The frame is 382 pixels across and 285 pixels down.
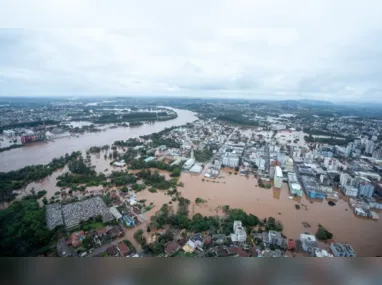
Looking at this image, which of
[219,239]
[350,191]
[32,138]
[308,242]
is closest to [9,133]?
[32,138]

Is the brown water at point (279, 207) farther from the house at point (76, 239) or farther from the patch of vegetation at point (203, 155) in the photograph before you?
the patch of vegetation at point (203, 155)

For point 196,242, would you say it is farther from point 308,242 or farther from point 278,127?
point 278,127

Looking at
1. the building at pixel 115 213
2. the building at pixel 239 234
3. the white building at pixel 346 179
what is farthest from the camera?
the white building at pixel 346 179

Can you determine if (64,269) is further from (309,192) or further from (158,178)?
(309,192)

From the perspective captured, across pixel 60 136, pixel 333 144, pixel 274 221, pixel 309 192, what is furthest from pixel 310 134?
pixel 60 136

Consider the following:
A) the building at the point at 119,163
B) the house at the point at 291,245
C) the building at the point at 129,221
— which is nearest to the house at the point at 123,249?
the building at the point at 129,221

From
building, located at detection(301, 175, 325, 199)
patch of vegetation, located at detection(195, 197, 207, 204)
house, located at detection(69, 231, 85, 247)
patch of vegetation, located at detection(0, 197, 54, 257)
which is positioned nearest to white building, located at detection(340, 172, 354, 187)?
building, located at detection(301, 175, 325, 199)
